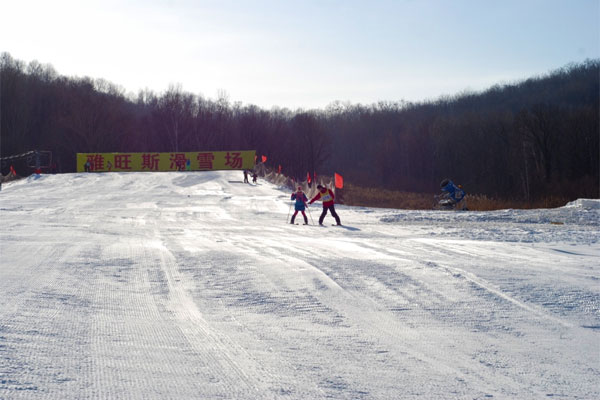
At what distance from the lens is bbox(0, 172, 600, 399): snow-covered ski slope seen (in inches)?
193

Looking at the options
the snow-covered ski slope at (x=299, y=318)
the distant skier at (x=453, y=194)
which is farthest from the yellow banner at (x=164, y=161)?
the snow-covered ski slope at (x=299, y=318)

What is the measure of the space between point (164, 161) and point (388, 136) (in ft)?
188

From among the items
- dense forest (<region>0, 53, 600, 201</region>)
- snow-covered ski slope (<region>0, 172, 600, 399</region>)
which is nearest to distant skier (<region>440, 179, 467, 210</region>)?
snow-covered ski slope (<region>0, 172, 600, 399</region>)

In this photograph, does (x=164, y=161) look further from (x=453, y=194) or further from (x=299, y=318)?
(x=299, y=318)

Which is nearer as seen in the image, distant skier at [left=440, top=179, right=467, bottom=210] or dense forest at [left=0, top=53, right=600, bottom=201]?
distant skier at [left=440, top=179, right=467, bottom=210]

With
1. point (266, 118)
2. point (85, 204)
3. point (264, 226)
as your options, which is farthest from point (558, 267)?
point (266, 118)

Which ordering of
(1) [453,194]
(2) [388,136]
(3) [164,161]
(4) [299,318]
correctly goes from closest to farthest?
1. (4) [299,318]
2. (1) [453,194]
3. (3) [164,161]
4. (2) [388,136]

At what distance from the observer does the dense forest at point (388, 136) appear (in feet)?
251

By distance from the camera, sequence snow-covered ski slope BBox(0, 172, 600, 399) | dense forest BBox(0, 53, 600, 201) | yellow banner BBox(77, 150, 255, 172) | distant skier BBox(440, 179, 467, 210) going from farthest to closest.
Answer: dense forest BBox(0, 53, 600, 201) < yellow banner BBox(77, 150, 255, 172) < distant skier BBox(440, 179, 467, 210) < snow-covered ski slope BBox(0, 172, 600, 399)

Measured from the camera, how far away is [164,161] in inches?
2650

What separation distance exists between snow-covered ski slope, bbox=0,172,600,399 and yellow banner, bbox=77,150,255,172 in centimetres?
4981

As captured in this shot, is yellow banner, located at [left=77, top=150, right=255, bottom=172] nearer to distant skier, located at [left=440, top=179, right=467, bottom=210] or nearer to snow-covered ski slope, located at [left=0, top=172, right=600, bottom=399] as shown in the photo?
distant skier, located at [left=440, top=179, right=467, bottom=210]

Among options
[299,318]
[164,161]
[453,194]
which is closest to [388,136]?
[164,161]

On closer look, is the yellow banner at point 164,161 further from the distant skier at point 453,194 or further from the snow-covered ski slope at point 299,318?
the snow-covered ski slope at point 299,318
